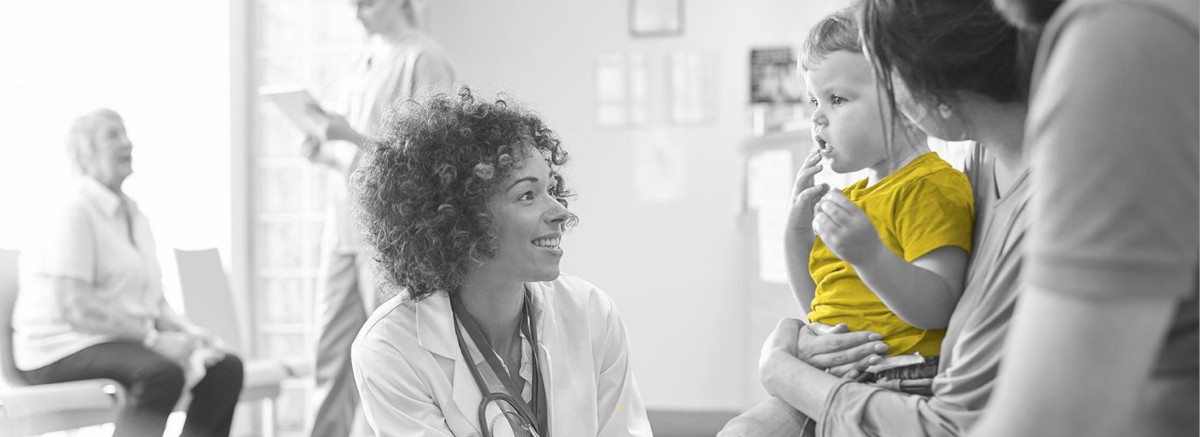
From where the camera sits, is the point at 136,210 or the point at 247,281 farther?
the point at 247,281

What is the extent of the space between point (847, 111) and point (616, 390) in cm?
63

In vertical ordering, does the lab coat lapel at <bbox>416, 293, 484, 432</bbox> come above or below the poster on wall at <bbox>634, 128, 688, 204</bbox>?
below

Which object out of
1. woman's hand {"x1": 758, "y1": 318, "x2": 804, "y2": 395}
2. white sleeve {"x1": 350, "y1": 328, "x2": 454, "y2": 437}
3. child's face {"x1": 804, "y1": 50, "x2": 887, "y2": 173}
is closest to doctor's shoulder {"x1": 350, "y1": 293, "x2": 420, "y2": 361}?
white sleeve {"x1": 350, "y1": 328, "x2": 454, "y2": 437}

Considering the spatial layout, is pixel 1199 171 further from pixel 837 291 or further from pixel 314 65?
pixel 314 65

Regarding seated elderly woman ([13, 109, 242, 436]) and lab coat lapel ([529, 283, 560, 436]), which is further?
seated elderly woman ([13, 109, 242, 436])

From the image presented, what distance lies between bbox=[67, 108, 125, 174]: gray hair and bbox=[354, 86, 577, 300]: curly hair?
2.29 m

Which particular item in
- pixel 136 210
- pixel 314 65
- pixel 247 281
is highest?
pixel 314 65

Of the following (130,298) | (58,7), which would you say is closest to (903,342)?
(130,298)

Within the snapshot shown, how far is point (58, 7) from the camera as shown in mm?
4445

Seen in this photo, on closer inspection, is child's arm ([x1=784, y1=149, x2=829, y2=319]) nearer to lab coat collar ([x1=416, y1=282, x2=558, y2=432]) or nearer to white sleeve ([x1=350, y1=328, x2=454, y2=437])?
lab coat collar ([x1=416, y1=282, x2=558, y2=432])

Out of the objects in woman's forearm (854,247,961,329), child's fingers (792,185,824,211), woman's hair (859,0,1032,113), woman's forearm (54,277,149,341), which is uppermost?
woman's hair (859,0,1032,113)

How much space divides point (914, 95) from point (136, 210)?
3418 mm

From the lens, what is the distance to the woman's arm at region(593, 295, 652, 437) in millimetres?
1868

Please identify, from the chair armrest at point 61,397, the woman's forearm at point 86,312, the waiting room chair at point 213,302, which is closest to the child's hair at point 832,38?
the chair armrest at point 61,397
